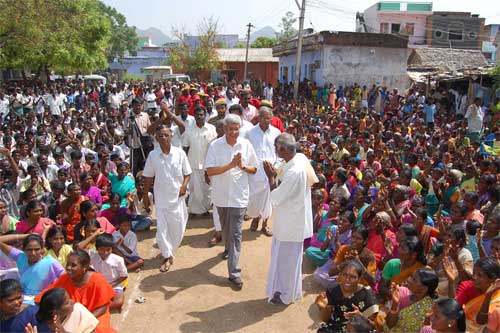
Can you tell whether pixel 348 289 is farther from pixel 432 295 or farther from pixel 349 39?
pixel 349 39

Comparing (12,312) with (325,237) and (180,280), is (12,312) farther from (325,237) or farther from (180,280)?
(325,237)

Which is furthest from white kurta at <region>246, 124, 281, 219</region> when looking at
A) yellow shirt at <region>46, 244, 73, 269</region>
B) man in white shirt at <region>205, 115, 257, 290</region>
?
yellow shirt at <region>46, 244, 73, 269</region>

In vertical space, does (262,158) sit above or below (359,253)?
above

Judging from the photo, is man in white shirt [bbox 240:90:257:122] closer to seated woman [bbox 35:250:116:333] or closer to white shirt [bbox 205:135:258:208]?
white shirt [bbox 205:135:258:208]

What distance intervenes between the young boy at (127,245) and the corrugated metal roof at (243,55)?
111 ft

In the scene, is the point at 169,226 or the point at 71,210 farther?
the point at 71,210

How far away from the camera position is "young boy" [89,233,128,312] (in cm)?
431

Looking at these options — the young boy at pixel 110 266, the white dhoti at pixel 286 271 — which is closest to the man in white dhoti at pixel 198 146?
the young boy at pixel 110 266

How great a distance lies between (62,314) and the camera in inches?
125

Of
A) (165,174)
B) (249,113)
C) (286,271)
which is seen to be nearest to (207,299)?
(286,271)

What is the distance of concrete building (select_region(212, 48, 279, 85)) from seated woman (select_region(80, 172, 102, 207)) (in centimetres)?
3160

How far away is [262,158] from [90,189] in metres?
2.38

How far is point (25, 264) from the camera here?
3982mm

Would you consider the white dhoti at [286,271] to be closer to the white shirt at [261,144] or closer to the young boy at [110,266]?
the young boy at [110,266]
